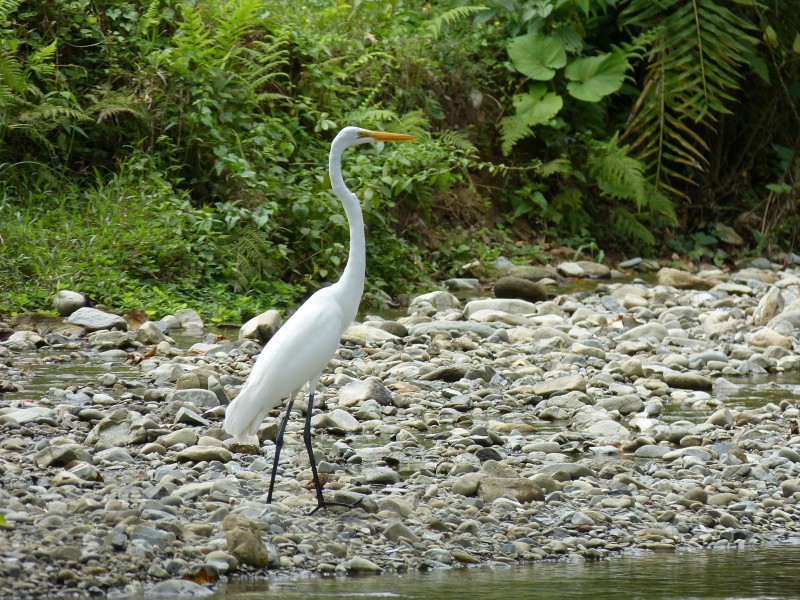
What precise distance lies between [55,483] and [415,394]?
2176 mm

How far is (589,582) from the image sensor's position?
10.6ft

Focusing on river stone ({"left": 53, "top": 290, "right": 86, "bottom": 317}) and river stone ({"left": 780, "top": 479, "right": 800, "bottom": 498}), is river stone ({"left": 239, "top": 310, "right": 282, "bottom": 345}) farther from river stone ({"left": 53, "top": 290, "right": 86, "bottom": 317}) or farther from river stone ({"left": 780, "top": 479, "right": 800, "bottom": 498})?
river stone ({"left": 780, "top": 479, "right": 800, "bottom": 498})

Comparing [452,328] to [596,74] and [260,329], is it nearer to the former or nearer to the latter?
[260,329]

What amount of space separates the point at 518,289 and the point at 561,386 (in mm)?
2965

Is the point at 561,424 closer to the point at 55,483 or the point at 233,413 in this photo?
the point at 233,413

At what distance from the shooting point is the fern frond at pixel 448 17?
1034 cm

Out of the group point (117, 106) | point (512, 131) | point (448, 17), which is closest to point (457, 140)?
point (512, 131)

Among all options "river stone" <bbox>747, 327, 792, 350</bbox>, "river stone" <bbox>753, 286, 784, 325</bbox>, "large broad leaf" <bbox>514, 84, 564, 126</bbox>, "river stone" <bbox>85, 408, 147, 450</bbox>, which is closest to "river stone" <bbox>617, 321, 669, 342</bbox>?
"river stone" <bbox>747, 327, 792, 350</bbox>

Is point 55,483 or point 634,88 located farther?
point 634,88

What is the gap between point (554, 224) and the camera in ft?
36.1

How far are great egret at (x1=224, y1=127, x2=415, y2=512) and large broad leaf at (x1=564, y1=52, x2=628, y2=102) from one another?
6.86 meters

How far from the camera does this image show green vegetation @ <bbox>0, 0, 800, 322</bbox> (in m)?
7.69

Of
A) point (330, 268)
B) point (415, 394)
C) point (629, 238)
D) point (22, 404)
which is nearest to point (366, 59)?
point (330, 268)

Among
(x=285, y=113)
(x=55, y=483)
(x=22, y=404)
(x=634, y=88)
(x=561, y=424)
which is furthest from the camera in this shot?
(x=634, y=88)
